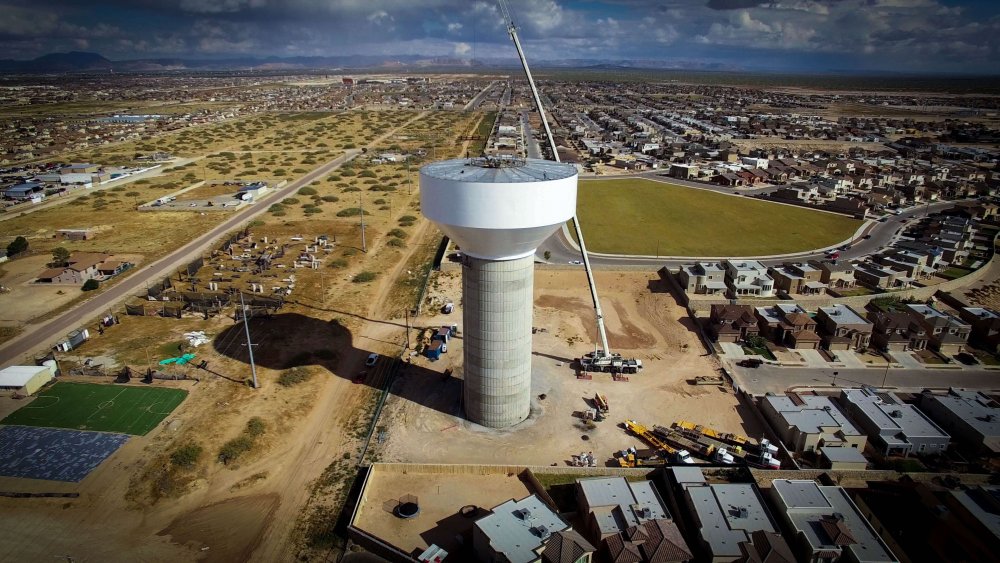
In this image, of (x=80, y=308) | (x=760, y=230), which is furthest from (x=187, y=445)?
(x=760, y=230)

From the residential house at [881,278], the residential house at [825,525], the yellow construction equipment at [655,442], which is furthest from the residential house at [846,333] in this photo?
the yellow construction equipment at [655,442]

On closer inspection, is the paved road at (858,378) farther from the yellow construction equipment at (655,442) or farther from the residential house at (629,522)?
the residential house at (629,522)

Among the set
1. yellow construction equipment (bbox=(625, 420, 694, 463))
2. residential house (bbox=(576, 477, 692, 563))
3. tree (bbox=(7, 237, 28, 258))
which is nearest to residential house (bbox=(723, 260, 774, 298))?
yellow construction equipment (bbox=(625, 420, 694, 463))

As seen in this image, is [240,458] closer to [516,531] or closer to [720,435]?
[516,531]

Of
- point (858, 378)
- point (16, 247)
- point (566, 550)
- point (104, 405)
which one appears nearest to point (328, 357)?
point (104, 405)

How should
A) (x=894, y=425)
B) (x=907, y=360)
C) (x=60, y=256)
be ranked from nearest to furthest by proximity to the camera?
(x=894, y=425), (x=907, y=360), (x=60, y=256)

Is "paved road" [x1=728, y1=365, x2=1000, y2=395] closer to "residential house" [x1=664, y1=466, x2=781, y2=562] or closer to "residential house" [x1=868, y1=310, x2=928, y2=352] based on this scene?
"residential house" [x1=868, y1=310, x2=928, y2=352]
